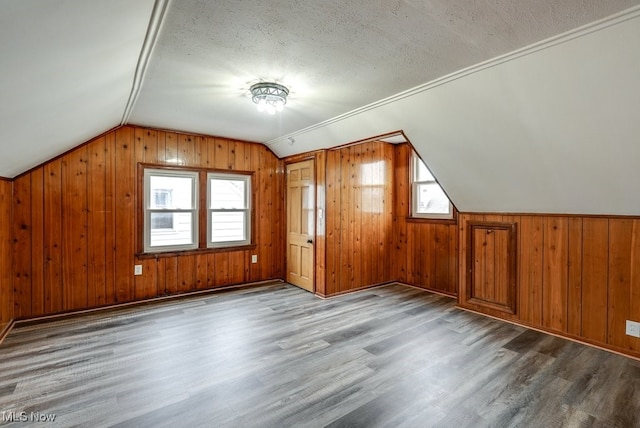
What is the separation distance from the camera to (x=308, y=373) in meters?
2.47

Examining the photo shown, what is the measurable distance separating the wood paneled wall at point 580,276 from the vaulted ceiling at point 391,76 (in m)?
0.23

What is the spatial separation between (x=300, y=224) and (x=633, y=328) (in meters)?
3.88

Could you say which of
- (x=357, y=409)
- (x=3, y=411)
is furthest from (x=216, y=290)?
(x=357, y=409)

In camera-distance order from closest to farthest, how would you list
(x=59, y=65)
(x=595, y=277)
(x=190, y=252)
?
(x=59, y=65), (x=595, y=277), (x=190, y=252)

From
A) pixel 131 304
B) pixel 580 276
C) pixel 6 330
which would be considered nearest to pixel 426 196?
pixel 580 276

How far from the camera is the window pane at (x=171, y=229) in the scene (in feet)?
14.3

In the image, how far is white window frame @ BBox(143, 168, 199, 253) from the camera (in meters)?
4.25

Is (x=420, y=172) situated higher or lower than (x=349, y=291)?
higher

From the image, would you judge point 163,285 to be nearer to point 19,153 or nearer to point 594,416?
point 19,153

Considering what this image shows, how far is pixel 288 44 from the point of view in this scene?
206 cm

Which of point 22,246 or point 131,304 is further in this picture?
point 131,304

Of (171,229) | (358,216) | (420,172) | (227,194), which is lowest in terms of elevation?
(171,229)

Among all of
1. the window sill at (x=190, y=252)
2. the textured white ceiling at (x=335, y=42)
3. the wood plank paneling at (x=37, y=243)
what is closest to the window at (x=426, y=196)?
the textured white ceiling at (x=335, y=42)

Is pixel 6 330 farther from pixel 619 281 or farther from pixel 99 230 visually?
pixel 619 281
